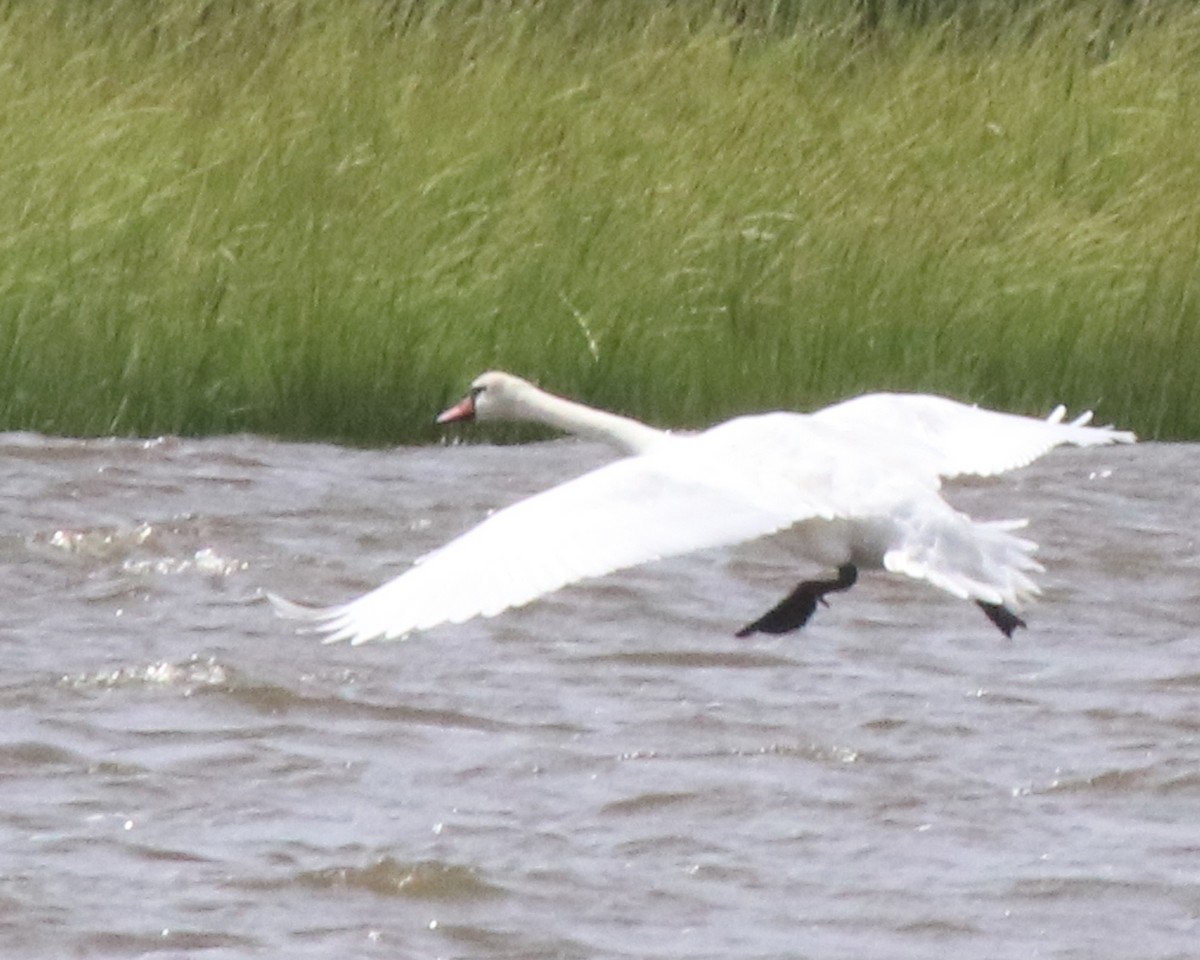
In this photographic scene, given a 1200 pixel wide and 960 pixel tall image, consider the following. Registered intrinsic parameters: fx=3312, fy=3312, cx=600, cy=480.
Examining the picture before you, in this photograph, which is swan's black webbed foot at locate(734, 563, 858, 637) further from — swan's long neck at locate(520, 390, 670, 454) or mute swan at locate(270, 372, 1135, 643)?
swan's long neck at locate(520, 390, 670, 454)

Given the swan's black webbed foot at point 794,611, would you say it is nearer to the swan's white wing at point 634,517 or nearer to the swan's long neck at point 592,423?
the swan's long neck at point 592,423

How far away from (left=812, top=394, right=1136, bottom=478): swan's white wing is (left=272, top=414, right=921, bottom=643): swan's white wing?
0.69 feet

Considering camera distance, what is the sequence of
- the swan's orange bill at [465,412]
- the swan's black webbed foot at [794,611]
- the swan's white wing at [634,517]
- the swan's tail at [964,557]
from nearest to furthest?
the swan's white wing at [634,517] < the swan's tail at [964,557] < the swan's black webbed foot at [794,611] < the swan's orange bill at [465,412]

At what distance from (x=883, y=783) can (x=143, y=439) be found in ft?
9.90

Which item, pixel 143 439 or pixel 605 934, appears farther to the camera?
pixel 143 439

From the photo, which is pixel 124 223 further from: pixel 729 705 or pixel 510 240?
pixel 729 705

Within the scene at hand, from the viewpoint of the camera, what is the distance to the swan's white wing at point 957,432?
5641mm

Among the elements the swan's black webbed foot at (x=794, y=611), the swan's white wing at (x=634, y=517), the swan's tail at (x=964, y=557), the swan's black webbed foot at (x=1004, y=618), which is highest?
the swan's white wing at (x=634, y=517)

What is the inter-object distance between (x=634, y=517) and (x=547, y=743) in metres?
1.47

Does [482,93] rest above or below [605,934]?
above

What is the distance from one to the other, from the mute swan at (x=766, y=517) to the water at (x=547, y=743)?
17.2 inches

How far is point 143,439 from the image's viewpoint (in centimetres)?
848

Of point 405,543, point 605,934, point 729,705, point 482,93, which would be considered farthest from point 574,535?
point 482,93

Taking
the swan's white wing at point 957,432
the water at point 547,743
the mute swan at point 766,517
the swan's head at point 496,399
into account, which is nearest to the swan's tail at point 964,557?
the mute swan at point 766,517
